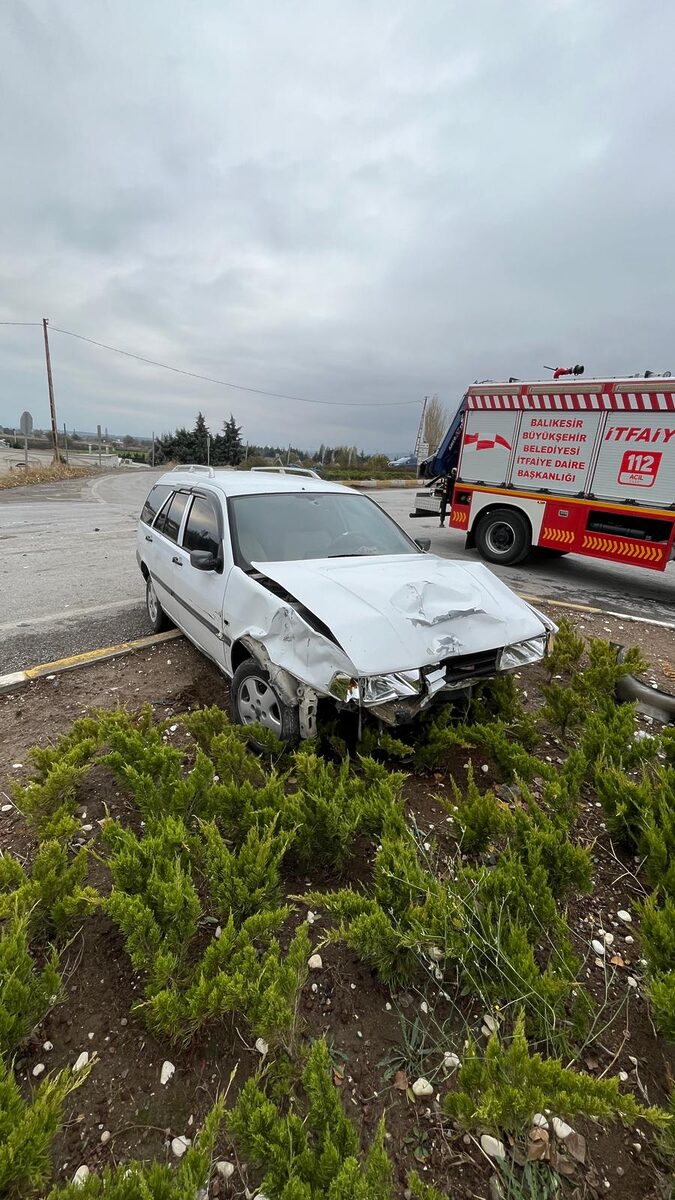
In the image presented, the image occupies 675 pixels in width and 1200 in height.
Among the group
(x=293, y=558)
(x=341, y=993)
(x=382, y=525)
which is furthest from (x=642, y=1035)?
(x=382, y=525)

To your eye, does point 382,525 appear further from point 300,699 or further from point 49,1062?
point 49,1062

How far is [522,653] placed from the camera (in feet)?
9.76

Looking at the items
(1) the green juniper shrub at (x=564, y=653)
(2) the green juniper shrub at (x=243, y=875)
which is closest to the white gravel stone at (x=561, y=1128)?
(2) the green juniper shrub at (x=243, y=875)

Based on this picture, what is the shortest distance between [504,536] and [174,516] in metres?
6.60

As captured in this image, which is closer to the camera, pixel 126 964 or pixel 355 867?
pixel 126 964

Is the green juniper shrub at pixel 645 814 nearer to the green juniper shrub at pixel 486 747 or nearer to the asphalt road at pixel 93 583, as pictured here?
the green juniper shrub at pixel 486 747

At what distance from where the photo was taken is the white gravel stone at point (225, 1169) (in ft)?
4.30

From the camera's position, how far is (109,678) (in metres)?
4.05

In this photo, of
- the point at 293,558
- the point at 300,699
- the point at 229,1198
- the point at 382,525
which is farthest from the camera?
the point at 382,525

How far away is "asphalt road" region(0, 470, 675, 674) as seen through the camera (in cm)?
499

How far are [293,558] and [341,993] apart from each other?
7.83 feet

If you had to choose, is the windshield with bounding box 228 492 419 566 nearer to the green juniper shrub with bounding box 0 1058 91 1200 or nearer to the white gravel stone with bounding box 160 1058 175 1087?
the white gravel stone with bounding box 160 1058 175 1087

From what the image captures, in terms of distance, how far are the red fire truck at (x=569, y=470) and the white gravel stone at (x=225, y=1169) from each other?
7992mm

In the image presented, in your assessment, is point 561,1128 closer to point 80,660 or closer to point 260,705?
point 260,705
